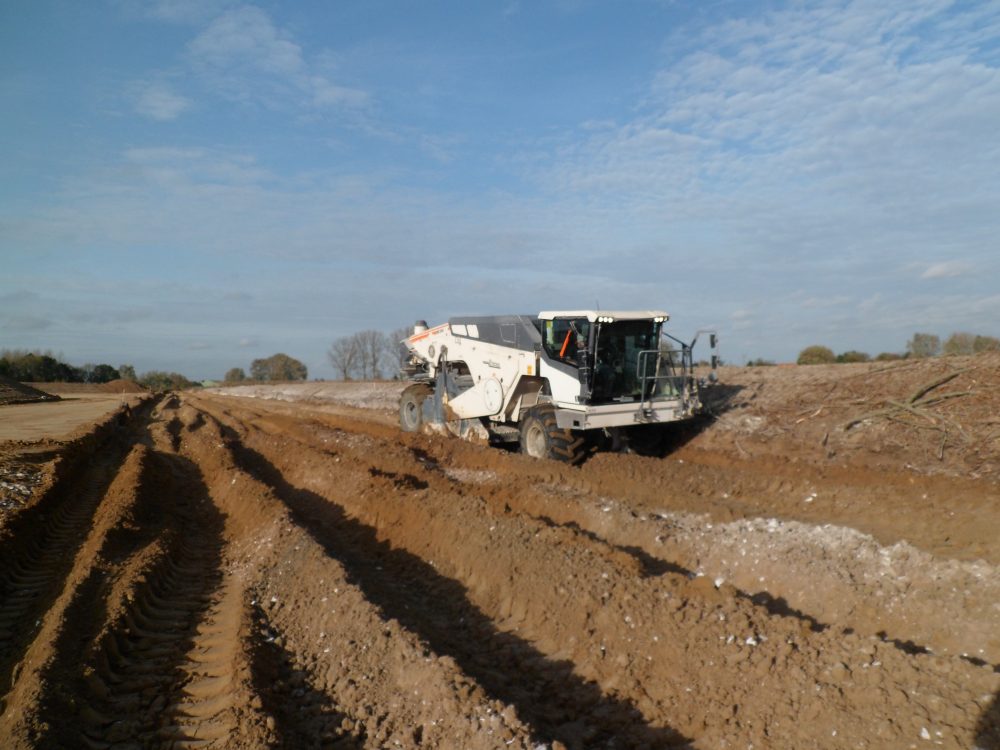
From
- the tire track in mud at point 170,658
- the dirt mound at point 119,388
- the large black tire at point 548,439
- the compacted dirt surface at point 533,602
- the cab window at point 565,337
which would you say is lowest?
the tire track in mud at point 170,658

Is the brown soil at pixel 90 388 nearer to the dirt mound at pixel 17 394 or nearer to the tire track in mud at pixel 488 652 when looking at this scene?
the dirt mound at pixel 17 394

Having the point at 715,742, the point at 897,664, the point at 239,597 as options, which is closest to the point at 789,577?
the point at 897,664

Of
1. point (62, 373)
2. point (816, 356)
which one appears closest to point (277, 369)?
point (62, 373)

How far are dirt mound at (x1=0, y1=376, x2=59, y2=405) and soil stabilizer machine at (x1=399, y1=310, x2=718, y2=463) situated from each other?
33.9 metres

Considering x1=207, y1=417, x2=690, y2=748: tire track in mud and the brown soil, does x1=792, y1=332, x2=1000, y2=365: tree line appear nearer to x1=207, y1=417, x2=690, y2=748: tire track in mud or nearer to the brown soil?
x1=207, y1=417, x2=690, y2=748: tire track in mud

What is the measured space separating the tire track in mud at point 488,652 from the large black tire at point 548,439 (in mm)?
4080

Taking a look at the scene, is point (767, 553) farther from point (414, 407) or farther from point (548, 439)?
point (414, 407)

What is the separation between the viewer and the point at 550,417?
12383 millimetres

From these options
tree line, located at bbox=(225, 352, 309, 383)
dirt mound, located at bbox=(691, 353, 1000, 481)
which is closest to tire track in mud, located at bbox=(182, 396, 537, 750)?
dirt mound, located at bbox=(691, 353, 1000, 481)

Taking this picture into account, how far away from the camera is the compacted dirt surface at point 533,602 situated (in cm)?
404

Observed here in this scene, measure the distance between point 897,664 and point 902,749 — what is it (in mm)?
599

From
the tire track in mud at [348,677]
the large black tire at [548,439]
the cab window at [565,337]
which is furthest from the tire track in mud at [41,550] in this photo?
the cab window at [565,337]

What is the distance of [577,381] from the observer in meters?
11.7

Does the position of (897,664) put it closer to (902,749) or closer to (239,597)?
(902,749)
